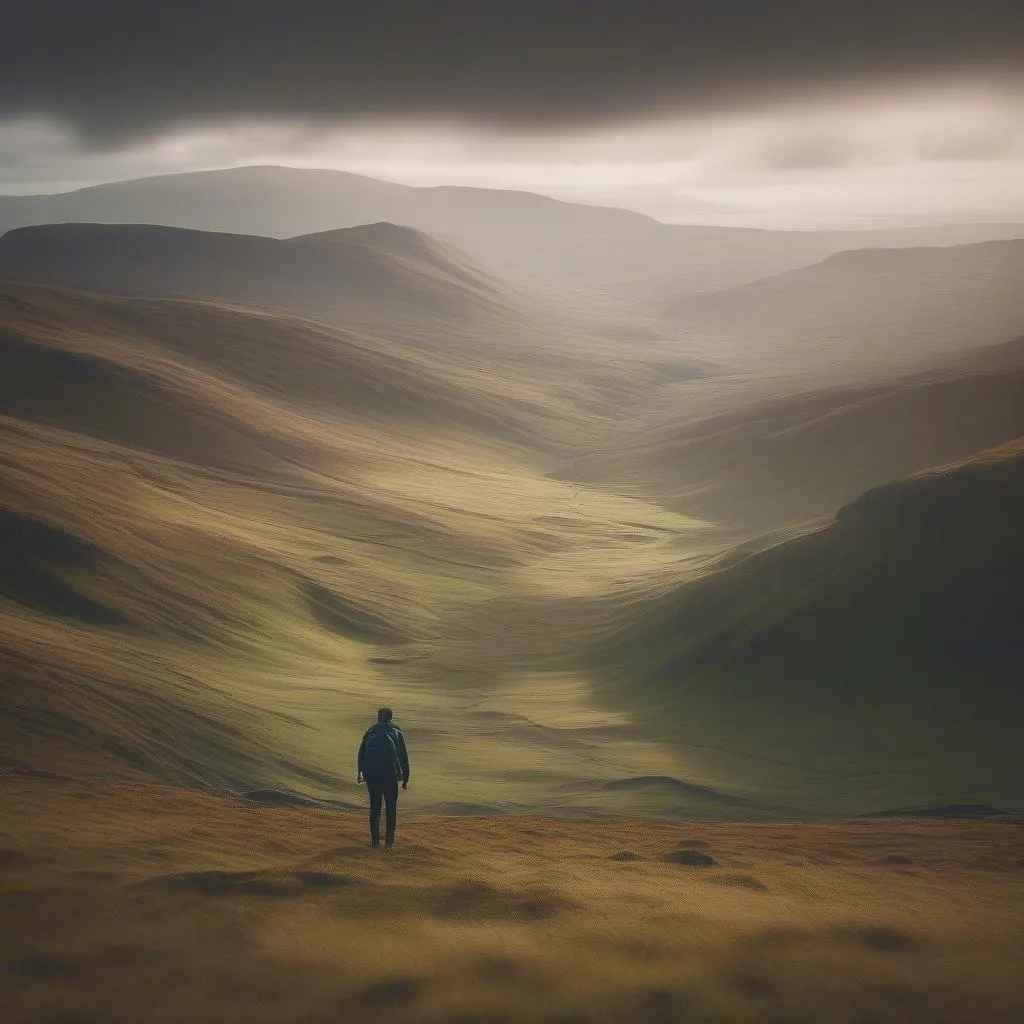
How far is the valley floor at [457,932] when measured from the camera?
15195 millimetres

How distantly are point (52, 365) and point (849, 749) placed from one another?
114714 millimetres

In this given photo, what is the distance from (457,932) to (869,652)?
1994 inches

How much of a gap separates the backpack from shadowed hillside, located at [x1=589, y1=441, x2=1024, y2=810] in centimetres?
3026

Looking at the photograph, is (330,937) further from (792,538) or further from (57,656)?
(792,538)

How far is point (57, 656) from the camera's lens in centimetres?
4831

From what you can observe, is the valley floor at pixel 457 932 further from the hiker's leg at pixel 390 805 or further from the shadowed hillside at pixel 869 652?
the shadowed hillside at pixel 869 652

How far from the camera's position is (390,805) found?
2269cm

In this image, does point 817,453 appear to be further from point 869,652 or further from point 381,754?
point 381,754

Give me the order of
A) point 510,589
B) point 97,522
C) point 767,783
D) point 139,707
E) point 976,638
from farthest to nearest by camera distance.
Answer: point 510,589 < point 97,522 < point 976,638 < point 767,783 < point 139,707

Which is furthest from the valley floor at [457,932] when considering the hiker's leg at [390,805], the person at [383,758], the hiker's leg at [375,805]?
the person at [383,758]

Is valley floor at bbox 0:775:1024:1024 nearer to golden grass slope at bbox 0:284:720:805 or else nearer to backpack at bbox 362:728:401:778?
backpack at bbox 362:728:401:778

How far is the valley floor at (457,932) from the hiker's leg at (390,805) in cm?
49

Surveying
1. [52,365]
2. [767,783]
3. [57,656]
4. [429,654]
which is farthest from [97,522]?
[52,365]

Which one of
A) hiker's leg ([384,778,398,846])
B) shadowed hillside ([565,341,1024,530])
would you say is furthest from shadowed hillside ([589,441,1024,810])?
shadowed hillside ([565,341,1024,530])
